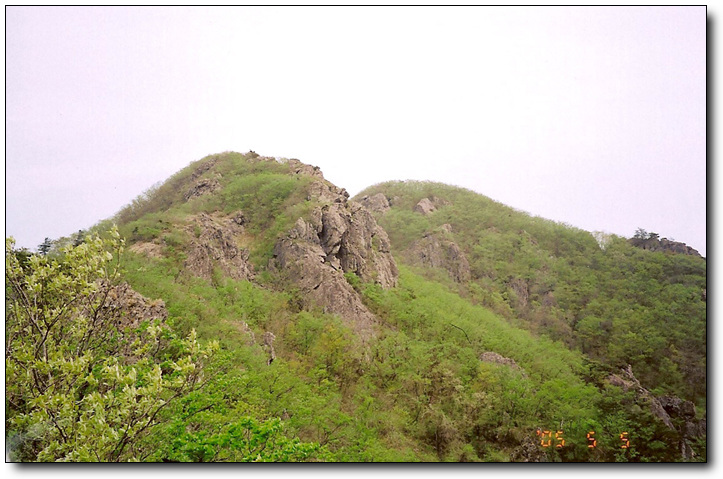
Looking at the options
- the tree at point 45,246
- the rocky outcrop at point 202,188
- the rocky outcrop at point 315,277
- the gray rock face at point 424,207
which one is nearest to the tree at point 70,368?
the tree at point 45,246

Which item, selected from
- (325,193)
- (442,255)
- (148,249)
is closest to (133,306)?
(148,249)

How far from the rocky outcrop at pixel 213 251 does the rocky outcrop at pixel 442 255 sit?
10.4m

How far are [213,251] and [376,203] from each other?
16.6 meters

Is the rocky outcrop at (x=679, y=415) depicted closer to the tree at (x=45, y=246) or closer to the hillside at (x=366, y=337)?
the hillside at (x=366, y=337)

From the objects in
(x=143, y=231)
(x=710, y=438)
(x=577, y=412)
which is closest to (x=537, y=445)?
(x=577, y=412)

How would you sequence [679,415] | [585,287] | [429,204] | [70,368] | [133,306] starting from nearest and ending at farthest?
[70,368], [133,306], [679,415], [585,287], [429,204]

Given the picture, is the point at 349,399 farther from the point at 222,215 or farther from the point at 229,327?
the point at 222,215

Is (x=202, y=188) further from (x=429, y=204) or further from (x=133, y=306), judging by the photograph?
(x=429, y=204)

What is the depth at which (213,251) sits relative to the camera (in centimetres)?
1252

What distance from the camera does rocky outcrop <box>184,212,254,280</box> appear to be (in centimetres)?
1180

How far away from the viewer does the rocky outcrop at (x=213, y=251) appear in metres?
11.8

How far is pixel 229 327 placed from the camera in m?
9.42

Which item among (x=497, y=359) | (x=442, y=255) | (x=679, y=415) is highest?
(x=442, y=255)

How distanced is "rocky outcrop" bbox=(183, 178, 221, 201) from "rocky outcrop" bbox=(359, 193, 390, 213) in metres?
11.3
